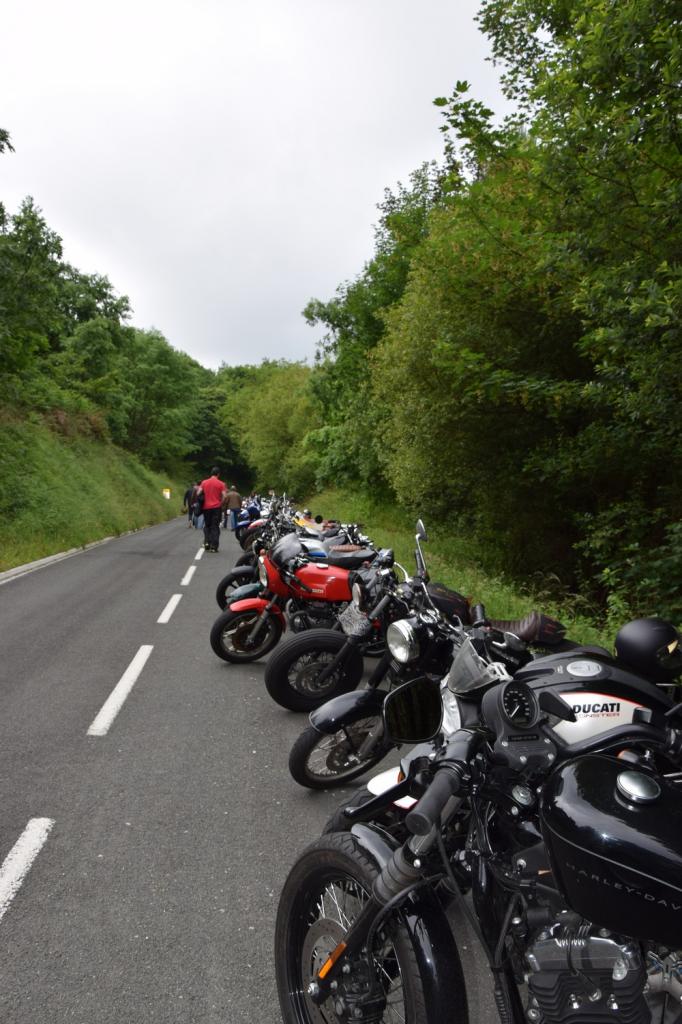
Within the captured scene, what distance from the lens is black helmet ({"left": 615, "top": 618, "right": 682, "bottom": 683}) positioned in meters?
2.24

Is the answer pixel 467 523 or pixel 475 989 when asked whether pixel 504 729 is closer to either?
pixel 475 989

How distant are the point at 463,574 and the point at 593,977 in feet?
30.7

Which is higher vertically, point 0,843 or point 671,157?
point 671,157

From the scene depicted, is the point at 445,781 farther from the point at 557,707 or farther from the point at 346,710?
the point at 346,710

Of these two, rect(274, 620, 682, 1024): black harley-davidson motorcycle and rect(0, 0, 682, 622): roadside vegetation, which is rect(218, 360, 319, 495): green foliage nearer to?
rect(0, 0, 682, 622): roadside vegetation

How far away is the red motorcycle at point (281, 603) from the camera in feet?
21.0

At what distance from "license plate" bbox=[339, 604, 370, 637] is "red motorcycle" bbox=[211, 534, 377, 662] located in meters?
0.83

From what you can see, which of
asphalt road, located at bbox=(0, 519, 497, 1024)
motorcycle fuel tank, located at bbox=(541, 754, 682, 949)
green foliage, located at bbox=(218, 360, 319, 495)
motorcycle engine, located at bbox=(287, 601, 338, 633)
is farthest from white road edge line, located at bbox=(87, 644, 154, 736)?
green foliage, located at bbox=(218, 360, 319, 495)

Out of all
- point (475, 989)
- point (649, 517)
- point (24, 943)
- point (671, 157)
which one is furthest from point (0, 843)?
point (649, 517)

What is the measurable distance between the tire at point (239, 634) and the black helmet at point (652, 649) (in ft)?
15.6

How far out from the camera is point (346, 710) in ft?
12.3

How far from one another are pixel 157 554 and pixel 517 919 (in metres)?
16.3

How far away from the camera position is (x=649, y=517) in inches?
391

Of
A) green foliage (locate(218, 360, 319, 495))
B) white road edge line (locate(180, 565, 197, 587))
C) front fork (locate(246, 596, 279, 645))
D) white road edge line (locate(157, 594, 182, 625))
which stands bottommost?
white road edge line (locate(180, 565, 197, 587))
